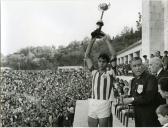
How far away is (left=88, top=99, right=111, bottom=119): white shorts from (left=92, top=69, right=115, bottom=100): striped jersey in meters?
0.02

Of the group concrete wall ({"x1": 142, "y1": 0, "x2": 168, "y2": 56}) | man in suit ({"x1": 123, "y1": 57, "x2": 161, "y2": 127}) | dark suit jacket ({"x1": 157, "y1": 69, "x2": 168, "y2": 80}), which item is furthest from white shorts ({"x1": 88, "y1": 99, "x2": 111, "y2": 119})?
concrete wall ({"x1": 142, "y1": 0, "x2": 168, "y2": 56})

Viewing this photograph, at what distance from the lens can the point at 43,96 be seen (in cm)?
396

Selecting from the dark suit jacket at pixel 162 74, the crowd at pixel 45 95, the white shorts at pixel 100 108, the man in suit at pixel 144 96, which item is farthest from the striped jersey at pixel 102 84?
the crowd at pixel 45 95

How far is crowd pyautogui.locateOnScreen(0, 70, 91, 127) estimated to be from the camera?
3.50 meters

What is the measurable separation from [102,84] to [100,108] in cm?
13

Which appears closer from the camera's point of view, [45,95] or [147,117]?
[147,117]

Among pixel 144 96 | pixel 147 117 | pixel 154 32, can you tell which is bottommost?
pixel 147 117

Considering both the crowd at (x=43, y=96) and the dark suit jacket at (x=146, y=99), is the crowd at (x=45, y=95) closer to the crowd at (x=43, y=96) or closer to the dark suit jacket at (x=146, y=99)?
the crowd at (x=43, y=96)

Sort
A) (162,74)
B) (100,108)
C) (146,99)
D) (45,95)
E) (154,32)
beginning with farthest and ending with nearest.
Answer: (154,32)
(45,95)
(162,74)
(100,108)
(146,99)

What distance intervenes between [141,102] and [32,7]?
56.6 inches

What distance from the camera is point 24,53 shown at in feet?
10.6

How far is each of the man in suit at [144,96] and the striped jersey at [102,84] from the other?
133mm

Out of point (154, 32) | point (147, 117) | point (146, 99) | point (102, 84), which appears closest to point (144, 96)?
point (146, 99)

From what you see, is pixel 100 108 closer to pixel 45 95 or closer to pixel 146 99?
pixel 146 99
